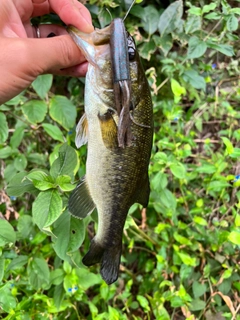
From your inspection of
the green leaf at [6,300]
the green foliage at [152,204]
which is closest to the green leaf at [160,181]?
the green foliage at [152,204]

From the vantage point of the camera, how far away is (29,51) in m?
1.24

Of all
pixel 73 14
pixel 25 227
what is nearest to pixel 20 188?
pixel 25 227

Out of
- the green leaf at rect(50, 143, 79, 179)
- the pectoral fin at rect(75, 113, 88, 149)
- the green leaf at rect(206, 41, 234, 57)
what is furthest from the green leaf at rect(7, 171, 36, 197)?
the green leaf at rect(206, 41, 234, 57)

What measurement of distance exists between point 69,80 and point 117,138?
54.9 inches

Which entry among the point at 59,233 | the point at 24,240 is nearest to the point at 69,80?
the point at 24,240

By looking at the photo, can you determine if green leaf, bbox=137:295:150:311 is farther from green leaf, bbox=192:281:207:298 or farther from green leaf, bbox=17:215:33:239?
green leaf, bbox=17:215:33:239

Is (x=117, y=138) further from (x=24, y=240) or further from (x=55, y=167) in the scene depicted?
(x=24, y=240)

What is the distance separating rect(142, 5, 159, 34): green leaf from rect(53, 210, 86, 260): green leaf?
57.9 inches

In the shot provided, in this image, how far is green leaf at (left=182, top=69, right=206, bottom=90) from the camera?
2.27 metres

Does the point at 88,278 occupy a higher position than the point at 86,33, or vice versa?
the point at 86,33

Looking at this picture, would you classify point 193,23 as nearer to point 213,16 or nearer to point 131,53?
point 213,16

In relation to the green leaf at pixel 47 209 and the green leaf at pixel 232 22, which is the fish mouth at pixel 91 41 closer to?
the green leaf at pixel 47 209

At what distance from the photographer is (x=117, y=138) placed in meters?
1.24

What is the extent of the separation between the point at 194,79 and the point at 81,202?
4.28ft
